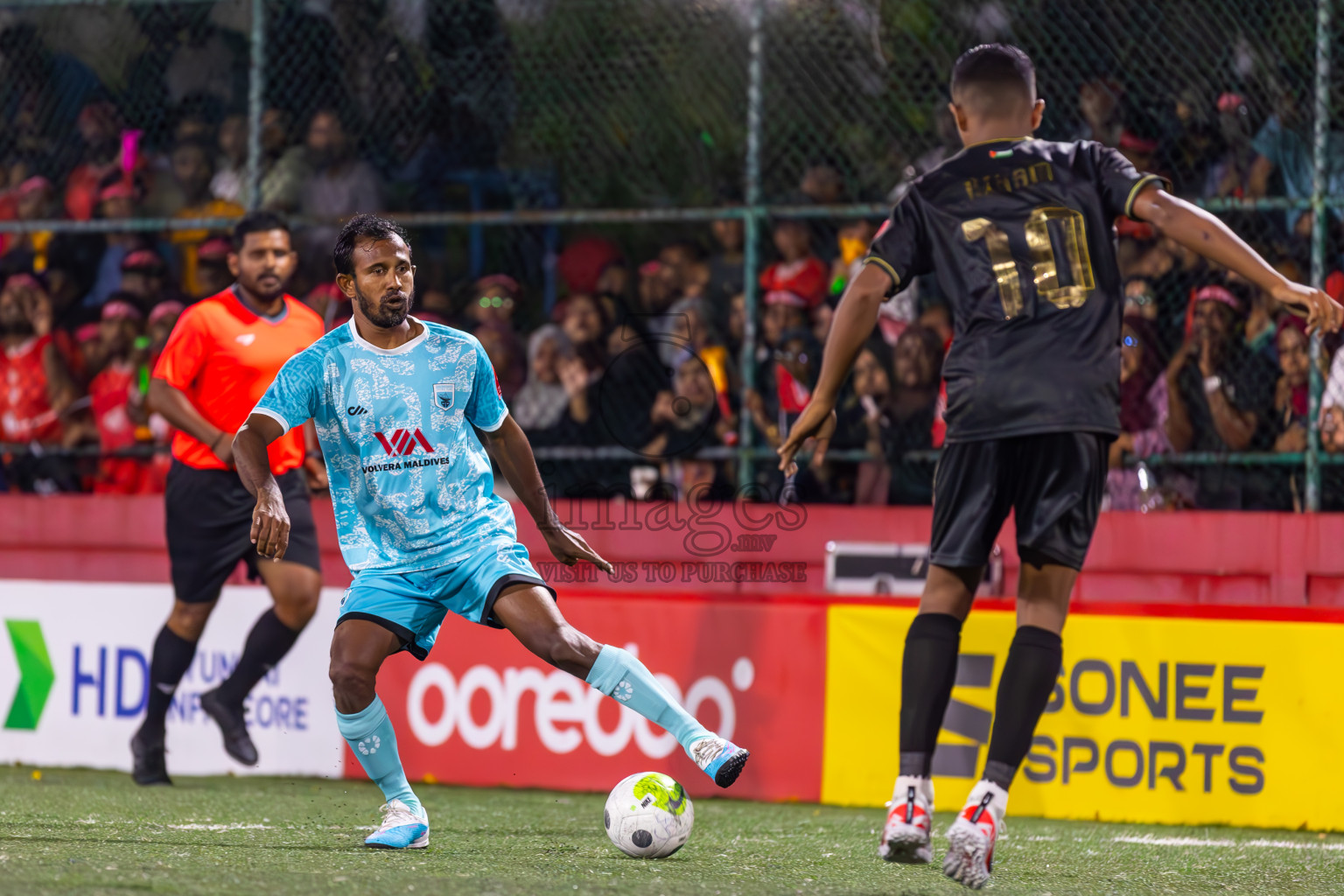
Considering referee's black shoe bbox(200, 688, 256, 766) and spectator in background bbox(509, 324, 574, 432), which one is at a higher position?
spectator in background bbox(509, 324, 574, 432)

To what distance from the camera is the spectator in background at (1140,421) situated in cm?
773

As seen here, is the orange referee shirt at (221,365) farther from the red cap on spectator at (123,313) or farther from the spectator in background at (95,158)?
the spectator in background at (95,158)

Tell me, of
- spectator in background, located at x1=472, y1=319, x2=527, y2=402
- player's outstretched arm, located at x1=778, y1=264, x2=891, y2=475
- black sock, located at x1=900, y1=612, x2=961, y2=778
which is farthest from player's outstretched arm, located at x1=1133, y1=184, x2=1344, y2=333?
spectator in background, located at x1=472, y1=319, x2=527, y2=402

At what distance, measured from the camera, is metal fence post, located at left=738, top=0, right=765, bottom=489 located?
8328 mm

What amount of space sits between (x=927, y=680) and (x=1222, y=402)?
398cm

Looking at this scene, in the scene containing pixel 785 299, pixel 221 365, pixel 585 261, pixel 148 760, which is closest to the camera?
pixel 221 365

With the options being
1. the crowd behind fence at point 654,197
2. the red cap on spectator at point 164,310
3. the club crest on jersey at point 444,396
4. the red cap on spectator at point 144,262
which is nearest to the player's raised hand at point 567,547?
the club crest on jersey at point 444,396

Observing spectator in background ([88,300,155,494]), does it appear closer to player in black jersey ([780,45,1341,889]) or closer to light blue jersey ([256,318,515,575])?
light blue jersey ([256,318,515,575])

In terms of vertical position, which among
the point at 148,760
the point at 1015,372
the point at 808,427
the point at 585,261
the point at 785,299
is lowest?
the point at 148,760

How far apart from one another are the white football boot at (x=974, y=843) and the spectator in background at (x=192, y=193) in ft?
24.3

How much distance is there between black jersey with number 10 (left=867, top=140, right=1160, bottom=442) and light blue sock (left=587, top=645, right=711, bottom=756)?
1.16 metres

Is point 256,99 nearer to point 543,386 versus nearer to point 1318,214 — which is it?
point 543,386

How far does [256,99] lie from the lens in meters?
9.41

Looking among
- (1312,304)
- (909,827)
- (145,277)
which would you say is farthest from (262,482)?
(145,277)
